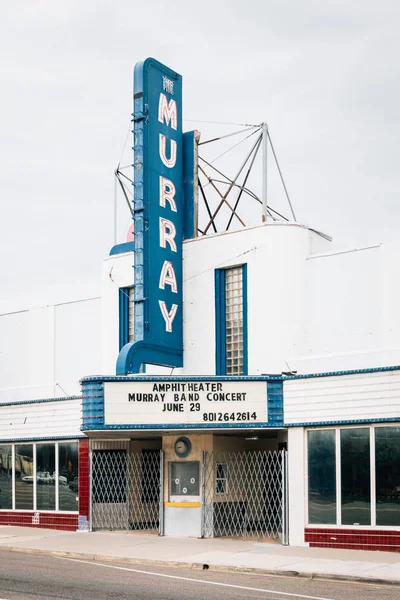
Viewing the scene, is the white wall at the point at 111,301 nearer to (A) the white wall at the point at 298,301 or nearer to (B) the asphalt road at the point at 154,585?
(A) the white wall at the point at 298,301

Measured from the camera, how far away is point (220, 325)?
2645 centimetres

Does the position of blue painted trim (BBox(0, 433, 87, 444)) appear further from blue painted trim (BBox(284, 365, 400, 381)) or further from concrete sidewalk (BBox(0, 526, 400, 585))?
blue painted trim (BBox(284, 365, 400, 381))

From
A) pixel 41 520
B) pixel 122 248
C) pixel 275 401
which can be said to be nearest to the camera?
pixel 275 401

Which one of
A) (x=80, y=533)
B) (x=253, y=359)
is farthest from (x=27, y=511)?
(x=253, y=359)

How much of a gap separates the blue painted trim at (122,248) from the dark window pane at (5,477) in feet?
23.9

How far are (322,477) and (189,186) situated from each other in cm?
951

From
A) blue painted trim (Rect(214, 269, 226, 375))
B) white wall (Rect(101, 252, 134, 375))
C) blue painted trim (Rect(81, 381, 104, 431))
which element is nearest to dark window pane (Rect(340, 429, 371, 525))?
blue painted trim (Rect(214, 269, 226, 375))

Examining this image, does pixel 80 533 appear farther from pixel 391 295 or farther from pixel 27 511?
pixel 391 295

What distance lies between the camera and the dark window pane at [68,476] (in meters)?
27.6

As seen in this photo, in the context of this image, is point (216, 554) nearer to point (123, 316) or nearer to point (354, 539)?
point (354, 539)

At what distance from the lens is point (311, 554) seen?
2083 cm

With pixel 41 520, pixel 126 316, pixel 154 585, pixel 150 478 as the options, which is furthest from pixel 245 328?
pixel 154 585

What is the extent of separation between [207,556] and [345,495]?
3.78 metres

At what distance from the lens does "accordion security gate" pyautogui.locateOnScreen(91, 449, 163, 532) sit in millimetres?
27234
